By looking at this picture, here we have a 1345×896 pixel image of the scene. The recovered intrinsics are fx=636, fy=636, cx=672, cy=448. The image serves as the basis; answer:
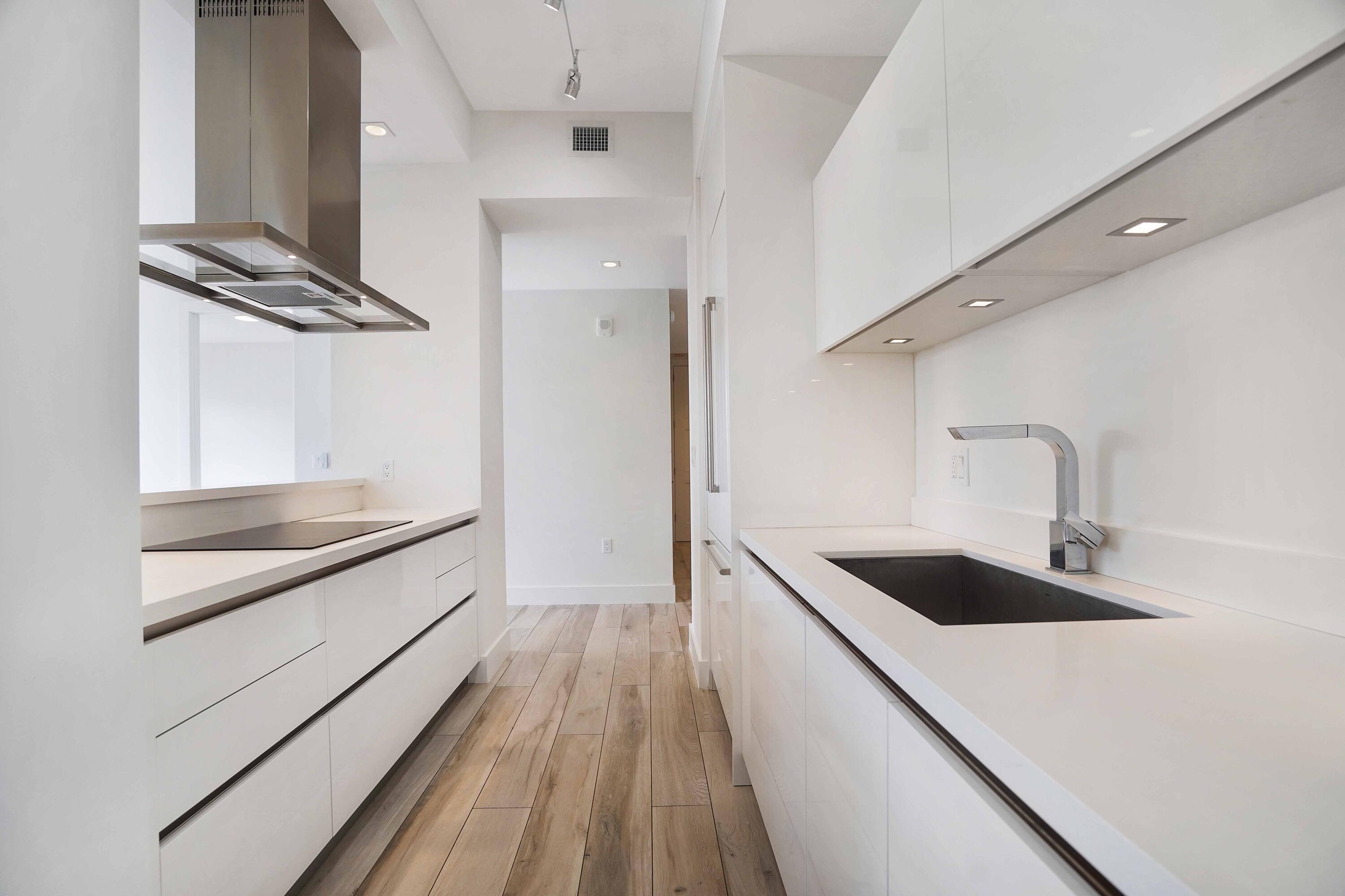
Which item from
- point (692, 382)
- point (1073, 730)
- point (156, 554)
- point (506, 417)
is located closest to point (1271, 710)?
point (1073, 730)

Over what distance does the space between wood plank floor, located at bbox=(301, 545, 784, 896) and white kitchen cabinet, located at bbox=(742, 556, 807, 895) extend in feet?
0.72

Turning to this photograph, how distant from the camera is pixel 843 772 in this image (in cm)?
96

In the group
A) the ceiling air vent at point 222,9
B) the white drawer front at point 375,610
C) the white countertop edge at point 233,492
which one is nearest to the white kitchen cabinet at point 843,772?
the white drawer front at point 375,610

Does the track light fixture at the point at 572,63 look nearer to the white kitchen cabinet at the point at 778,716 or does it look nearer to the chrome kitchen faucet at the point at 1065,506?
the white kitchen cabinet at the point at 778,716

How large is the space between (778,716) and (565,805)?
36.7 inches

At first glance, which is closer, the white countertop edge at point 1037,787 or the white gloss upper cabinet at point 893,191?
the white countertop edge at point 1037,787

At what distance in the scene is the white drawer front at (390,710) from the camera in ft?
5.71

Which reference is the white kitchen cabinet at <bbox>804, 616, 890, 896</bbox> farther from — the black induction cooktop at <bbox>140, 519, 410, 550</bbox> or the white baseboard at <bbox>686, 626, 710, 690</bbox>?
the white baseboard at <bbox>686, 626, 710, 690</bbox>

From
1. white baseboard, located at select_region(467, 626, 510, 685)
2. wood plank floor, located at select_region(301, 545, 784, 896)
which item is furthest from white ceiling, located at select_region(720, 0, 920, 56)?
white baseboard, located at select_region(467, 626, 510, 685)

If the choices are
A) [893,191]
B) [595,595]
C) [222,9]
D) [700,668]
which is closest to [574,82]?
[222,9]

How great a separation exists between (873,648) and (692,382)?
2.90 metres

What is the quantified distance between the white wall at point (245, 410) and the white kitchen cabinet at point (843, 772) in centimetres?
557

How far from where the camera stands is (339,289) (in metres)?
2.07

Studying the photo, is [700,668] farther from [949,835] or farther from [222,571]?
[949,835]
